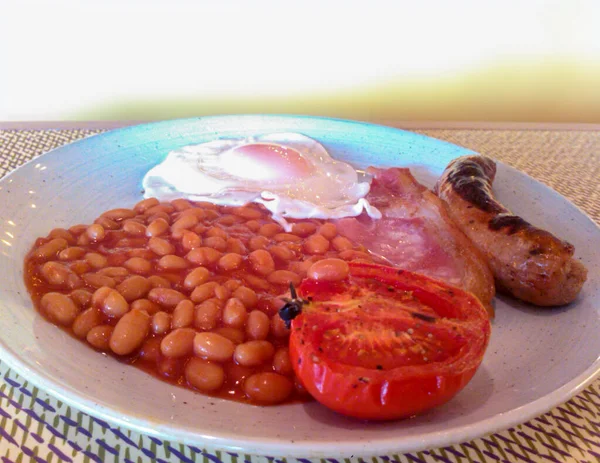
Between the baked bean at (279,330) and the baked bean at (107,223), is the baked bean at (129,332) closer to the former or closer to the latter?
the baked bean at (279,330)

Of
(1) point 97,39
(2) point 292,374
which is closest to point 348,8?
(1) point 97,39

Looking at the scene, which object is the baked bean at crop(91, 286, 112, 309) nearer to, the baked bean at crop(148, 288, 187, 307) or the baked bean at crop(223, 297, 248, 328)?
the baked bean at crop(148, 288, 187, 307)

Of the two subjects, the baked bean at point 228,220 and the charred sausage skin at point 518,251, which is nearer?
the charred sausage skin at point 518,251

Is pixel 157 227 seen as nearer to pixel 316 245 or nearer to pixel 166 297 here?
pixel 166 297

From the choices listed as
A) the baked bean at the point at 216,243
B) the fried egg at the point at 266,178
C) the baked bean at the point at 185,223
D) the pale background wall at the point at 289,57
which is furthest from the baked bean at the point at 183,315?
the pale background wall at the point at 289,57

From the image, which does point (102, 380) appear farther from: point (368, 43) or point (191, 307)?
point (368, 43)

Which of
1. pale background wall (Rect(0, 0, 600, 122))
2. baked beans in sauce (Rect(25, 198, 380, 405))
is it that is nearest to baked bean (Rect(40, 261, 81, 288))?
baked beans in sauce (Rect(25, 198, 380, 405))
